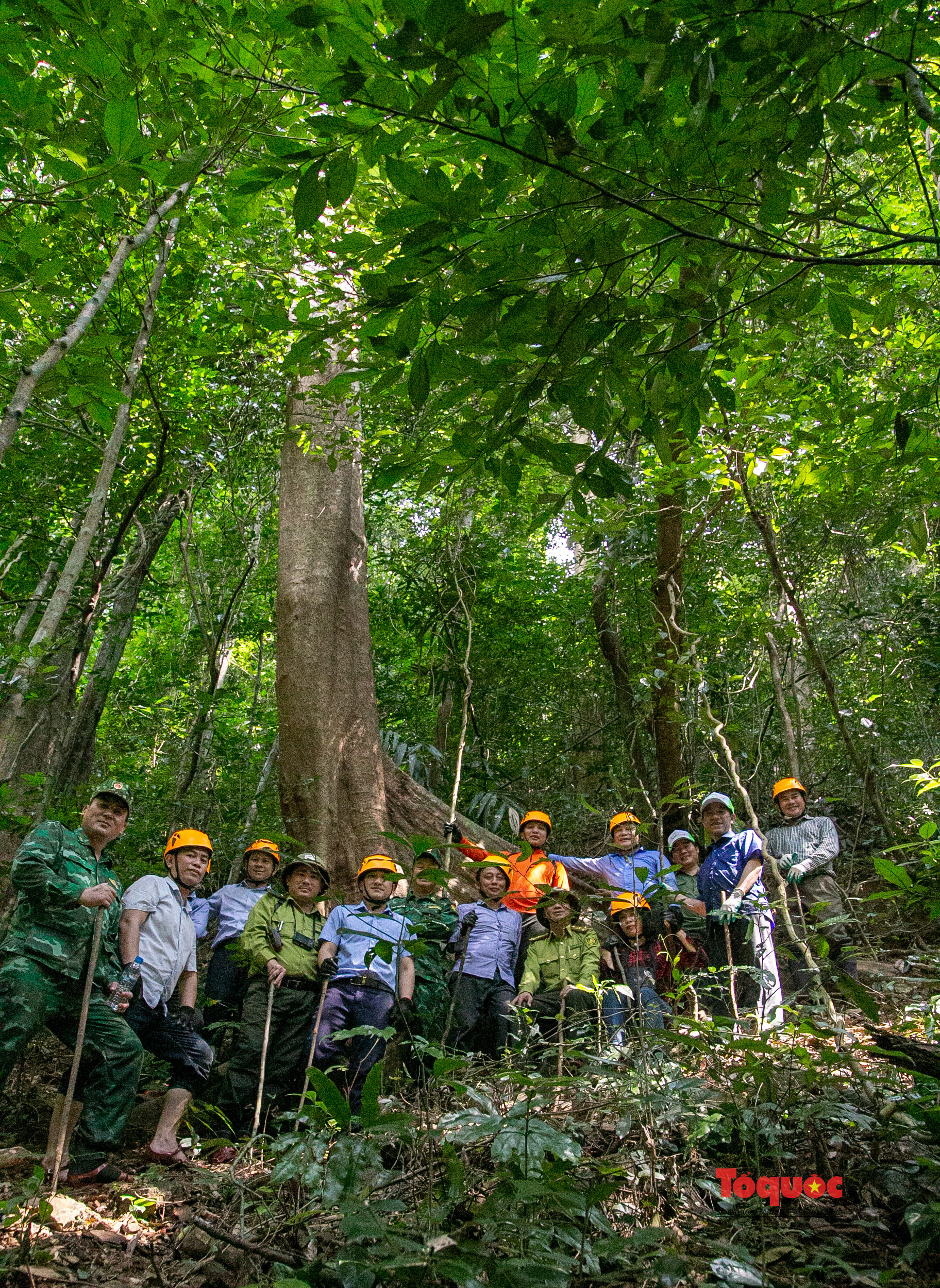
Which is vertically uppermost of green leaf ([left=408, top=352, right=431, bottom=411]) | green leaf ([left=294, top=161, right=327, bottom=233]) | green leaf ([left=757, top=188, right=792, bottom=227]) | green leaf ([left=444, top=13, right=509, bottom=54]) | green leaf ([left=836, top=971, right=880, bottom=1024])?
green leaf ([left=757, top=188, right=792, bottom=227])

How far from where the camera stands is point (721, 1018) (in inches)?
117

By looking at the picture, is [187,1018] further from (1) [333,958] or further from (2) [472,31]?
(2) [472,31]

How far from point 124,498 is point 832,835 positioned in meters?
7.56

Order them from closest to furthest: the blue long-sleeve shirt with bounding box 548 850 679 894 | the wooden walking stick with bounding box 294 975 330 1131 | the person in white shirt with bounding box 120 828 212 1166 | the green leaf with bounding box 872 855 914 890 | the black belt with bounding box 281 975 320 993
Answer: the wooden walking stick with bounding box 294 975 330 1131, the green leaf with bounding box 872 855 914 890, the person in white shirt with bounding box 120 828 212 1166, the black belt with bounding box 281 975 320 993, the blue long-sleeve shirt with bounding box 548 850 679 894

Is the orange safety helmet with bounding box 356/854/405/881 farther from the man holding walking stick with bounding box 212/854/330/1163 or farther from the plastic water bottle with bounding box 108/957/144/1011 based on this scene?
the plastic water bottle with bounding box 108/957/144/1011

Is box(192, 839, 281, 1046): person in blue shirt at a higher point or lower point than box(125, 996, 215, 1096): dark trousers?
higher

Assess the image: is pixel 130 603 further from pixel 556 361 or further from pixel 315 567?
pixel 556 361

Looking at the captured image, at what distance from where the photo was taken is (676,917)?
5.00 m

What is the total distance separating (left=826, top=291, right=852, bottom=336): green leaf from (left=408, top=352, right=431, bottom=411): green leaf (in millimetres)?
1161

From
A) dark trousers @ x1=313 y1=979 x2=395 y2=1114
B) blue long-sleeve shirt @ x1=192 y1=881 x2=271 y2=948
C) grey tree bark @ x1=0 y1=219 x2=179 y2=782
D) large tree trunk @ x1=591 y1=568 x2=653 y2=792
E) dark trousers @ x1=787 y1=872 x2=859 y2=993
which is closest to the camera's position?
grey tree bark @ x1=0 y1=219 x2=179 y2=782

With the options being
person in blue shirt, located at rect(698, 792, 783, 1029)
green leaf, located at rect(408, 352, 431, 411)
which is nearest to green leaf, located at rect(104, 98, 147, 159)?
green leaf, located at rect(408, 352, 431, 411)

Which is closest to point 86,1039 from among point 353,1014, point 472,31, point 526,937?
point 353,1014

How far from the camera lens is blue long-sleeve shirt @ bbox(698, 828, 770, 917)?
4.94 meters

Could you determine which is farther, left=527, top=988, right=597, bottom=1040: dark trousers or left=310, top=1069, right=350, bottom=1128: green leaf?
left=527, top=988, right=597, bottom=1040: dark trousers
